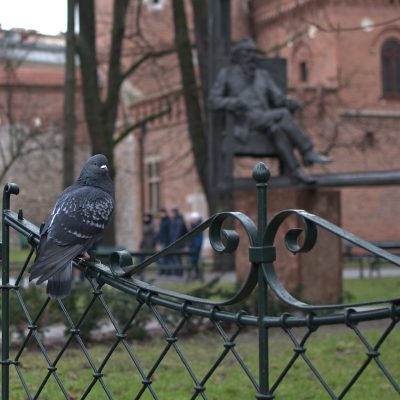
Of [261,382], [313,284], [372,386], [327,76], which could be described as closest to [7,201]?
[261,382]

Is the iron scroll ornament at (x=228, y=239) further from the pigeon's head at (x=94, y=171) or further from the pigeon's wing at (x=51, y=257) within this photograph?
the pigeon's head at (x=94, y=171)

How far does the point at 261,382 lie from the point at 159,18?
4412 cm

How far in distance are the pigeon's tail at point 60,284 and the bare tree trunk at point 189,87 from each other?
2139 centimetres

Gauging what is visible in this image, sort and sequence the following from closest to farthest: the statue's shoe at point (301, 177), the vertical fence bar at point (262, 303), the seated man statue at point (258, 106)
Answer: the vertical fence bar at point (262, 303) → the statue's shoe at point (301, 177) → the seated man statue at point (258, 106)

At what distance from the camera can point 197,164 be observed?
1022 inches

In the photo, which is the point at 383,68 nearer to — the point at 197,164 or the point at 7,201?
the point at 197,164

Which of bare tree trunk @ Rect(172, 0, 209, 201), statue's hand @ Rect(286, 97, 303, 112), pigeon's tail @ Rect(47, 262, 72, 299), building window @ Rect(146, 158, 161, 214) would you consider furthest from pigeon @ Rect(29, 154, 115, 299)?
building window @ Rect(146, 158, 161, 214)

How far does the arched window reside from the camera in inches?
1678

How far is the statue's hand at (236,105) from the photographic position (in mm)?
14969

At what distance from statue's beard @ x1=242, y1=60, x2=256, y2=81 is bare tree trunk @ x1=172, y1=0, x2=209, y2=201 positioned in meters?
9.93

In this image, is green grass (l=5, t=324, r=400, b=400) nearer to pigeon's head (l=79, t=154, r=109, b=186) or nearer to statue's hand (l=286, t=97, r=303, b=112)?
pigeon's head (l=79, t=154, r=109, b=186)

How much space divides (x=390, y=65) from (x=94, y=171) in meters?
39.4

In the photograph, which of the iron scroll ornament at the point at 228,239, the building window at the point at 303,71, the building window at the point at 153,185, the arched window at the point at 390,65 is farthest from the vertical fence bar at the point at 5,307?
the building window at the point at 153,185

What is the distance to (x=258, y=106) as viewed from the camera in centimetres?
1512
